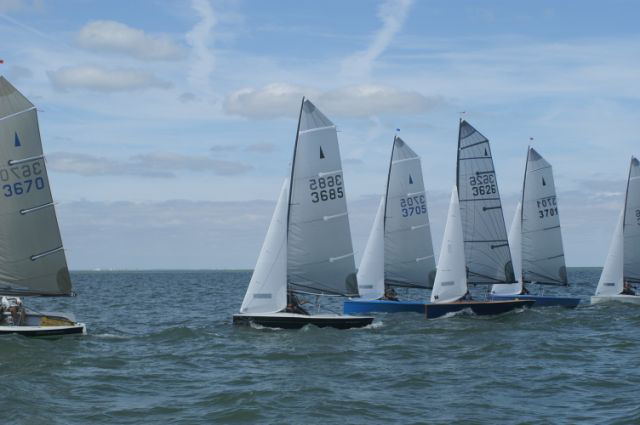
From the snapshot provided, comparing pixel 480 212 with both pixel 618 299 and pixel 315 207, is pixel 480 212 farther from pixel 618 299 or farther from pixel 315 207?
pixel 315 207

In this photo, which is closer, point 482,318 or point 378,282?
point 482,318

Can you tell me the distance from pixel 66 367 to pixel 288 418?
8692 millimetres

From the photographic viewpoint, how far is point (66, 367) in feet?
82.0

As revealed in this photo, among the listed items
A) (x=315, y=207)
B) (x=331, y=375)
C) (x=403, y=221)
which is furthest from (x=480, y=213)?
(x=331, y=375)

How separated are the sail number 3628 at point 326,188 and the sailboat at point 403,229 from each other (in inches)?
409

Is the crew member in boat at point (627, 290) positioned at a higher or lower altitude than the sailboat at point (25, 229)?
lower

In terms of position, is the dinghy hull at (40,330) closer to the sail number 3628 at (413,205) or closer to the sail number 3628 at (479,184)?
the sail number 3628 at (413,205)

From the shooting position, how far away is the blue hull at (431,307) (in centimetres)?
3831

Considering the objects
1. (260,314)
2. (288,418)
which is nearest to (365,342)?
(260,314)

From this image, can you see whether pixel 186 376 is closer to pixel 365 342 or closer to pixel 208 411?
pixel 208 411

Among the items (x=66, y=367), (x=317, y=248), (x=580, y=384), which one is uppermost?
(x=317, y=248)

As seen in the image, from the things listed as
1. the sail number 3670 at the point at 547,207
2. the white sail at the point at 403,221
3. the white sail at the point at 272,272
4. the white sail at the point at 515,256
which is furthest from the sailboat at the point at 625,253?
the white sail at the point at 272,272

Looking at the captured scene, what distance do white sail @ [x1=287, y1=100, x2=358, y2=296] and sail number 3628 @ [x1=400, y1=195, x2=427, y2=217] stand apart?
10.8m

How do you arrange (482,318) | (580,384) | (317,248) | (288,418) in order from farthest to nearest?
(482,318), (317,248), (580,384), (288,418)
